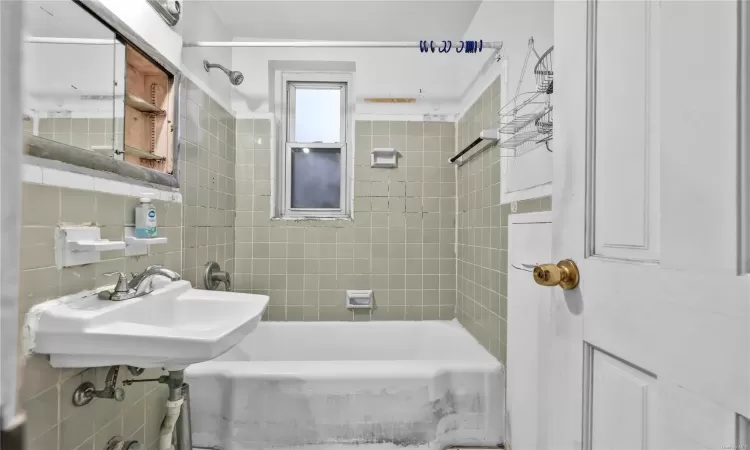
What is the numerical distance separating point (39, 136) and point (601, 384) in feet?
4.34

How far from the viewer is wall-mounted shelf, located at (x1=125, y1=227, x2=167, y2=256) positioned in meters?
1.21

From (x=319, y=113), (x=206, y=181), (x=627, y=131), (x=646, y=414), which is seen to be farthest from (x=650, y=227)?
(x=319, y=113)

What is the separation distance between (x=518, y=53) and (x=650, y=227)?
1.26 meters

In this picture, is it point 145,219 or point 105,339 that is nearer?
point 105,339

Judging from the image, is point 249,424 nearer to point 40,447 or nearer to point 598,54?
point 40,447

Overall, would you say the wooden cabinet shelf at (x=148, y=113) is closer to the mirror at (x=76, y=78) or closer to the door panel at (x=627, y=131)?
the mirror at (x=76, y=78)

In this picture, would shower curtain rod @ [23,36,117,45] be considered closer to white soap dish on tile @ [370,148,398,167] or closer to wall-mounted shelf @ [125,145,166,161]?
wall-mounted shelf @ [125,145,166,161]

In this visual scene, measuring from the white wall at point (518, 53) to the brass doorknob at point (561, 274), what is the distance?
0.62 m

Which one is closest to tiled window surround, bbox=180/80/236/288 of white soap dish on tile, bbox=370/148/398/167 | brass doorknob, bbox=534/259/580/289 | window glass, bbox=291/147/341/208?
window glass, bbox=291/147/341/208

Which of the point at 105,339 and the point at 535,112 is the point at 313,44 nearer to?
the point at 535,112

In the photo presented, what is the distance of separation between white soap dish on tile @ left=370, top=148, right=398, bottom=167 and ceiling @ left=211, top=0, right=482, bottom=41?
745mm

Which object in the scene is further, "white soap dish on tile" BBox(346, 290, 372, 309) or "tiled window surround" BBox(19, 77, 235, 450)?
"white soap dish on tile" BBox(346, 290, 372, 309)

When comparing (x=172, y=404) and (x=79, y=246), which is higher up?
(x=79, y=246)

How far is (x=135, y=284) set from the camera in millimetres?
1143
